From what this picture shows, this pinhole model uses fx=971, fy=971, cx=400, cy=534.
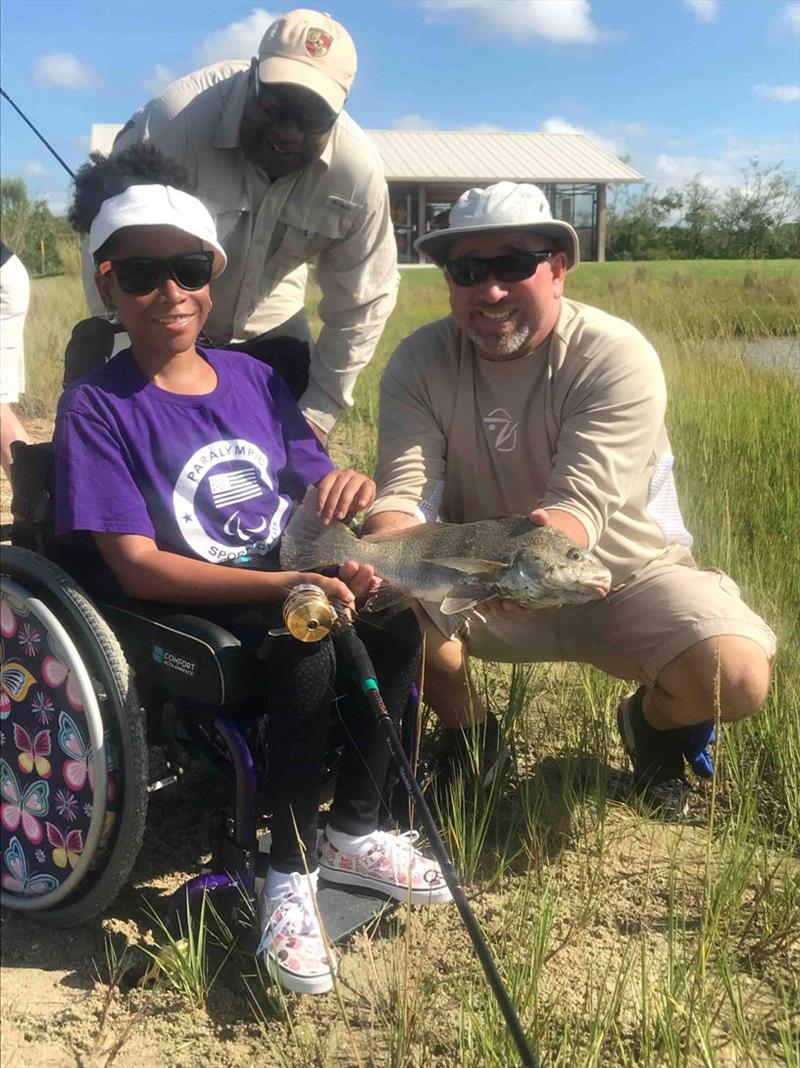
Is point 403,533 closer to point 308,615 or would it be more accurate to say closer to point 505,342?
point 308,615

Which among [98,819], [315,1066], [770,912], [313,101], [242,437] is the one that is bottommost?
[315,1066]

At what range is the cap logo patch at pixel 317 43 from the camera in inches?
127

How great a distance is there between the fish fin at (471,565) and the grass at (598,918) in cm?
64

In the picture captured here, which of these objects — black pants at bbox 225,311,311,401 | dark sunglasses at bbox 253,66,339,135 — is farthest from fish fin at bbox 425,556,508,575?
dark sunglasses at bbox 253,66,339,135

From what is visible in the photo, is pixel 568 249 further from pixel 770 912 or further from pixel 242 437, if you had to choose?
pixel 770 912

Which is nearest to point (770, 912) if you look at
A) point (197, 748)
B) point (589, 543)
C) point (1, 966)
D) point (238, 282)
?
point (589, 543)

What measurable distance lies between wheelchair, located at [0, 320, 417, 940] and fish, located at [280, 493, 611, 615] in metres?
0.35

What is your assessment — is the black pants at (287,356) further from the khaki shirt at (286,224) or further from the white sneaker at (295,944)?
the white sneaker at (295,944)

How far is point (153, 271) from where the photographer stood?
2.46 m

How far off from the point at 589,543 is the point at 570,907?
0.90 m

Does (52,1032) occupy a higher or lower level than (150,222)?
lower

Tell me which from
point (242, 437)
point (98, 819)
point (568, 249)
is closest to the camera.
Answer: point (98, 819)

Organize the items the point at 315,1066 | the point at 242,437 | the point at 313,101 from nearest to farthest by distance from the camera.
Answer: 1. the point at 315,1066
2. the point at 242,437
3. the point at 313,101

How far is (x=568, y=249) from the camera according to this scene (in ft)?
9.11
